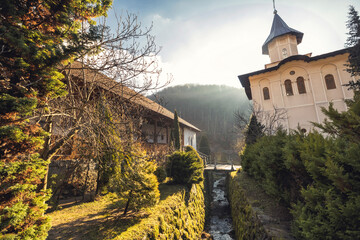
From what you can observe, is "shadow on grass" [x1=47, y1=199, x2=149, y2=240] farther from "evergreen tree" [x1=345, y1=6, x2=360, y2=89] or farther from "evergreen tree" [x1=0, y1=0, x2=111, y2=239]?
"evergreen tree" [x1=345, y1=6, x2=360, y2=89]

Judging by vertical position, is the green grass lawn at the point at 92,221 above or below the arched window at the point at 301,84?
below

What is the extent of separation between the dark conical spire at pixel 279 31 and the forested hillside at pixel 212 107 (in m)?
36.1

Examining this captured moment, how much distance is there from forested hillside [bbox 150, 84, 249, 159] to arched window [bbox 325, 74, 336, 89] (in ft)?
124

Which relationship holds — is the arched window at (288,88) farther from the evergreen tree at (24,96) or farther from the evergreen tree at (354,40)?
the evergreen tree at (24,96)

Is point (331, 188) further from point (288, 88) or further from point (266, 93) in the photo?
point (288, 88)

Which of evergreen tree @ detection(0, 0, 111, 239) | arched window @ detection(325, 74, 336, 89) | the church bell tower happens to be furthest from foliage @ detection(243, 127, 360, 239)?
the church bell tower

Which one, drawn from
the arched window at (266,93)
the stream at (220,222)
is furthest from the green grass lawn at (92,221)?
the arched window at (266,93)

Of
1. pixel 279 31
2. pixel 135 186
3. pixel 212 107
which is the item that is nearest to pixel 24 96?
pixel 135 186

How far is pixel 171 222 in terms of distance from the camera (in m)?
5.54

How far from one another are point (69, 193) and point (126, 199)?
3.81 metres

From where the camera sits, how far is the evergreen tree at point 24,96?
7.63ft

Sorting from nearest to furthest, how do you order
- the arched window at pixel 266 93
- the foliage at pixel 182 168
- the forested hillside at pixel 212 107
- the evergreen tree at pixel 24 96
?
the evergreen tree at pixel 24 96 < the foliage at pixel 182 168 < the arched window at pixel 266 93 < the forested hillside at pixel 212 107

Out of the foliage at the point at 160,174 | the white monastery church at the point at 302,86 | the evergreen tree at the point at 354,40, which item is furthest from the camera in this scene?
the white monastery church at the point at 302,86

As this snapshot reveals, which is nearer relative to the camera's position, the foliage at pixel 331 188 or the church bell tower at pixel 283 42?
the foliage at pixel 331 188
